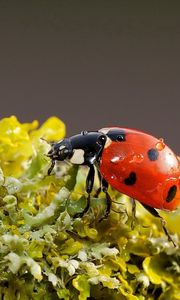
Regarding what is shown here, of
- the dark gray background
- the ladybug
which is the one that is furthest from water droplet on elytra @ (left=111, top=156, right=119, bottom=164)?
the dark gray background

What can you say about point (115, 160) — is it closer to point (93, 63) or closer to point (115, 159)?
point (115, 159)

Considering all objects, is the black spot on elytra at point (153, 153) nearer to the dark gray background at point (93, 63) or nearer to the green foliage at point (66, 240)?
the green foliage at point (66, 240)

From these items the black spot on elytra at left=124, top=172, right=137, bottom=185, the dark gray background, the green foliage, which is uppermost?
the black spot on elytra at left=124, top=172, right=137, bottom=185

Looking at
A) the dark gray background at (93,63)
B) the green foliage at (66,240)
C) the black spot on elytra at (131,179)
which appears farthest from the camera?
the dark gray background at (93,63)

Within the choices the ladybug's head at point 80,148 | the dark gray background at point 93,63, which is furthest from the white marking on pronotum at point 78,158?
the dark gray background at point 93,63

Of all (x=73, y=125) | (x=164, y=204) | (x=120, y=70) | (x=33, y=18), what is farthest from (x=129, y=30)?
(x=164, y=204)

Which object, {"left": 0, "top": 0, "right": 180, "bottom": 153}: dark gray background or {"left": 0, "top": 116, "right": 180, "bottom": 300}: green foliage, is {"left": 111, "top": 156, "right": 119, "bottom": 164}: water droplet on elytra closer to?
{"left": 0, "top": 116, "right": 180, "bottom": 300}: green foliage

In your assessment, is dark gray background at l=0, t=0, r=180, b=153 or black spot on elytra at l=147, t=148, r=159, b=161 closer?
black spot on elytra at l=147, t=148, r=159, b=161
